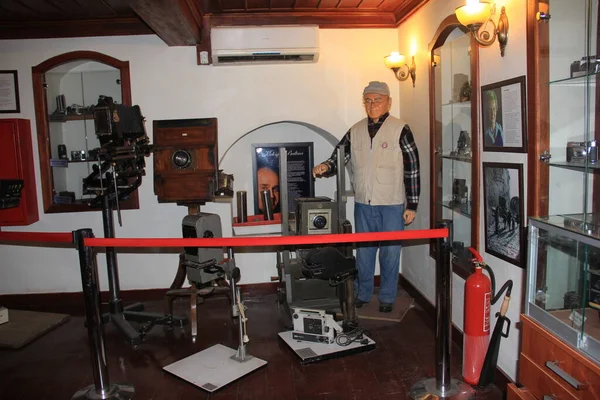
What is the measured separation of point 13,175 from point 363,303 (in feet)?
10.5

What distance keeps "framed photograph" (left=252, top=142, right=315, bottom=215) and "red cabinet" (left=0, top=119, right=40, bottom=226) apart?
2.04 meters

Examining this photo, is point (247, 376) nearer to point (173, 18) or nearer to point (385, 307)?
point (385, 307)

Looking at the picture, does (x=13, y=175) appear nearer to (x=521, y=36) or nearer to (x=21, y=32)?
(x=21, y=32)

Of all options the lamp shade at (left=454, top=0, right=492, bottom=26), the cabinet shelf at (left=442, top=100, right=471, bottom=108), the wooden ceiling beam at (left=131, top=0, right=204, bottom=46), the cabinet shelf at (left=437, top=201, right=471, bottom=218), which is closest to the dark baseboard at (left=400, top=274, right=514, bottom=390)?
the cabinet shelf at (left=437, top=201, right=471, bottom=218)

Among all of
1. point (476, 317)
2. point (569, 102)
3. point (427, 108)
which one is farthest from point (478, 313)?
point (427, 108)

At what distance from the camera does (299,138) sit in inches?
200

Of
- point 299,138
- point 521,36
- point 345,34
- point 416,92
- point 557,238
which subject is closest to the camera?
point 557,238

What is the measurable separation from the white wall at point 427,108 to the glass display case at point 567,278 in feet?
1.75

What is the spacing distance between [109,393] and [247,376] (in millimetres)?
791

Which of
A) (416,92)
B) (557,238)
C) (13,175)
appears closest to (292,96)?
(416,92)

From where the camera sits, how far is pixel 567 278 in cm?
196

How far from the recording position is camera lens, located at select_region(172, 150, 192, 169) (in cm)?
386

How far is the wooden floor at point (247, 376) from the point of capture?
115 inches

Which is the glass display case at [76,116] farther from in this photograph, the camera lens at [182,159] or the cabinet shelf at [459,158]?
the cabinet shelf at [459,158]
